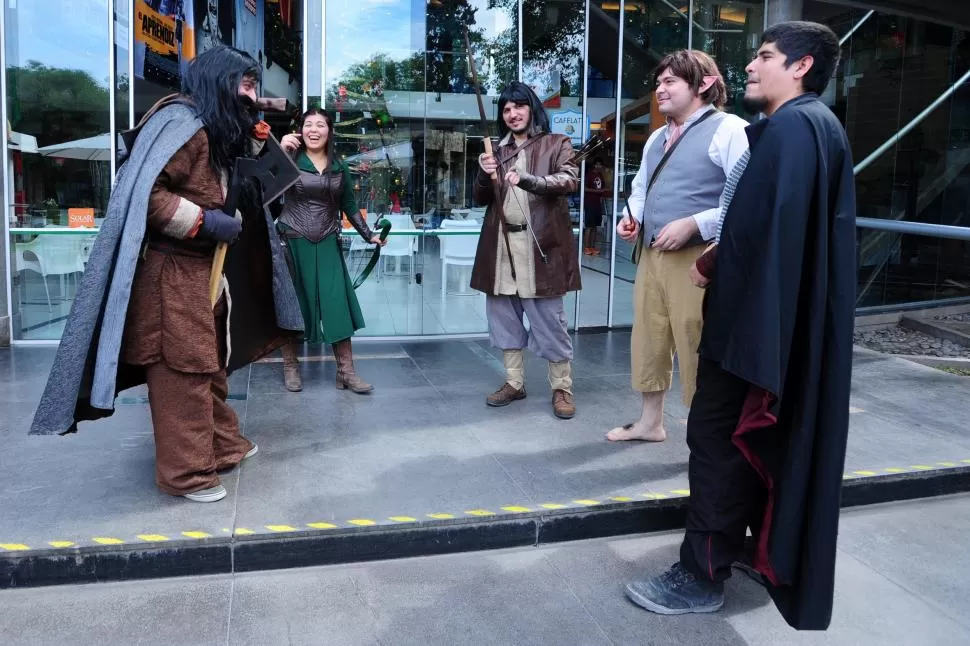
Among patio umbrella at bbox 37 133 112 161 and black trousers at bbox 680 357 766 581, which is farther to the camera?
patio umbrella at bbox 37 133 112 161

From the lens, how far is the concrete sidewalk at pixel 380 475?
326 centimetres

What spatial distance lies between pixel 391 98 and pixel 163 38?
203 centimetres

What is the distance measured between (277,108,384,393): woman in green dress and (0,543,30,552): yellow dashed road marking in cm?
239

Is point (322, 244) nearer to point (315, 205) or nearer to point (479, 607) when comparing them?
point (315, 205)

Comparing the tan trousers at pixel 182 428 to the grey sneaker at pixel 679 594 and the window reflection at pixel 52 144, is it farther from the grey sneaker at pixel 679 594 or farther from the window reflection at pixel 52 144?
the window reflection at pixel 52 144

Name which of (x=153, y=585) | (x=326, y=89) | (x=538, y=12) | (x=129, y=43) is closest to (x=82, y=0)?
(x=129, y=43)

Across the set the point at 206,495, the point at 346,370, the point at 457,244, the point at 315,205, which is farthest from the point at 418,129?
the point at 206,495

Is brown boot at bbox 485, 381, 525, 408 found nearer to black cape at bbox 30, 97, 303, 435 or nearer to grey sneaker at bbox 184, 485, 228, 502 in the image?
grey sneaker at bbox 184, 485, 228, 502

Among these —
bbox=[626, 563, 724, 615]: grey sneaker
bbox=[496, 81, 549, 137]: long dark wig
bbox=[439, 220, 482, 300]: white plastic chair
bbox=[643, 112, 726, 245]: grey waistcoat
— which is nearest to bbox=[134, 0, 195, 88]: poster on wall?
bbox=[439, 220, 482, 300]: white plastic chair

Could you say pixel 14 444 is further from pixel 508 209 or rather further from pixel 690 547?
pixel 690 547

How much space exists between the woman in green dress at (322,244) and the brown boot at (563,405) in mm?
1234

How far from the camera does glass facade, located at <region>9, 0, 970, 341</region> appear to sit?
6.45m

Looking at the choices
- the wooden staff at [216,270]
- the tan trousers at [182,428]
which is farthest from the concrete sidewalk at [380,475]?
the wooden staff at [216,270]

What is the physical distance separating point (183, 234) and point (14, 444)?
174 centimetres
